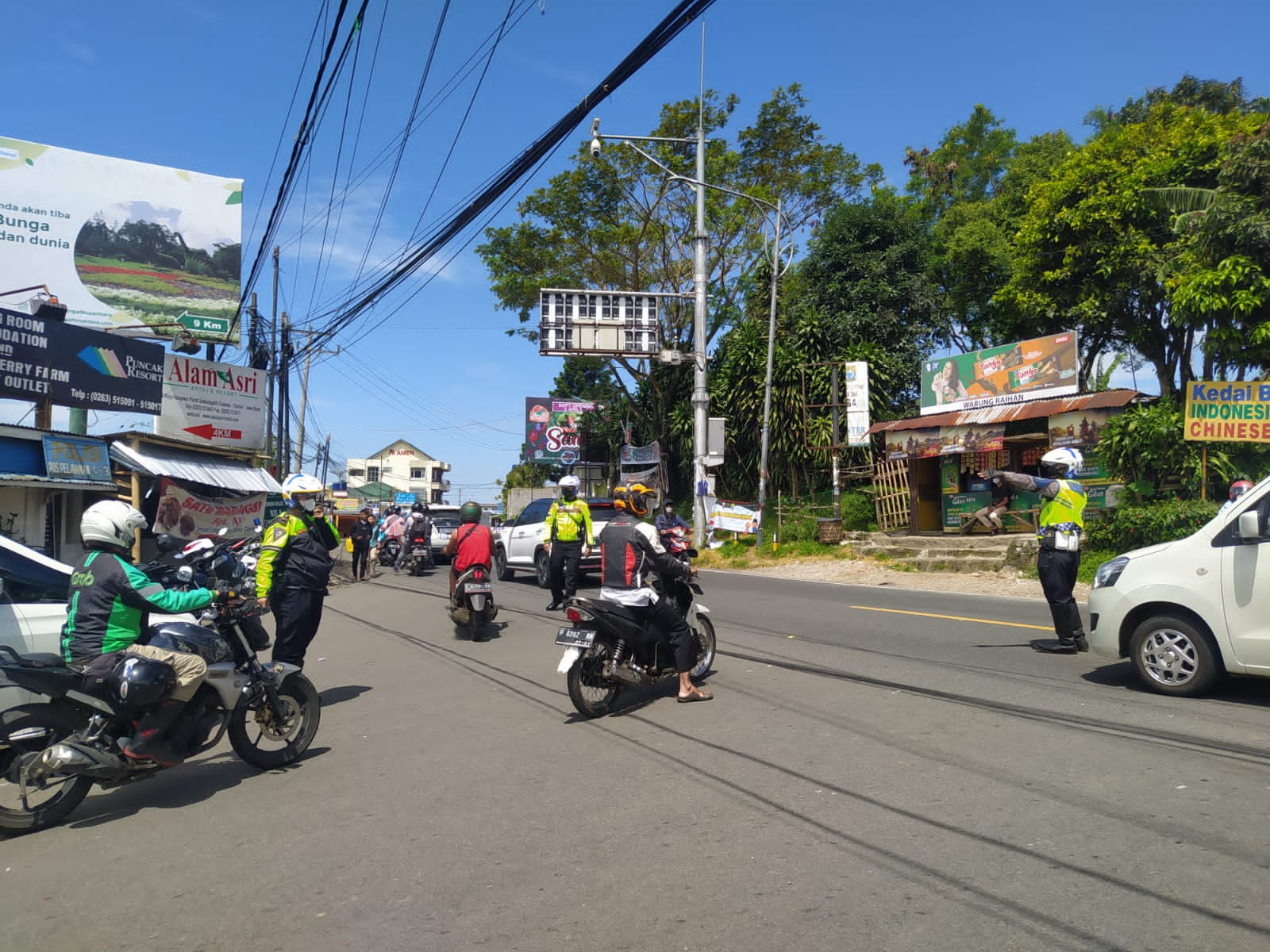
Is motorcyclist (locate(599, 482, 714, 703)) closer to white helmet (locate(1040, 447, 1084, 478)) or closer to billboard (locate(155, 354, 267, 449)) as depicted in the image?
white helmet (locate(1040, 447, 1084, 478))

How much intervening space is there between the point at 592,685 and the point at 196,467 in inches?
660

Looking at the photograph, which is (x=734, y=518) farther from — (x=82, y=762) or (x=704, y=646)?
(x=82, y=762)

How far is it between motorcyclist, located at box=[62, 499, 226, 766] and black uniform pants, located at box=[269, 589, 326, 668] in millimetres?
2167

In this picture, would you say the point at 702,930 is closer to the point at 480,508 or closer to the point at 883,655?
the point at 883,655

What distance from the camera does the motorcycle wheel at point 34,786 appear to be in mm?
4969

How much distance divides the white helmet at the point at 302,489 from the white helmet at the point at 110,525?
219 centimetres

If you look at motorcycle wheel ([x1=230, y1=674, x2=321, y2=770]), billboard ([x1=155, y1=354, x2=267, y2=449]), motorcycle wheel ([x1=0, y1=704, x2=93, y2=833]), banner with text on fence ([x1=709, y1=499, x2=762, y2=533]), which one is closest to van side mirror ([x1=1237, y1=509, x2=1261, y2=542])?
motorcycle wheel ([x1=230, y1=674, x2=321, y2=770])

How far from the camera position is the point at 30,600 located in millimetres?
6531

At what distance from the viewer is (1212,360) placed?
2323 cm

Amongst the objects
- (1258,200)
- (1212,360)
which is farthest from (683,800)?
(1212,360)

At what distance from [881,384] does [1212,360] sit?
923 cm

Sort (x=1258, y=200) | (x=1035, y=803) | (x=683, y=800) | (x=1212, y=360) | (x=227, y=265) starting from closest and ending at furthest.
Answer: (x=1035, y=803) → (x=683, y=800) → (x=1258, y=200) → (x=1212, y=360) → (x=227, y=265)

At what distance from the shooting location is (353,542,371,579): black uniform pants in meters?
23.0

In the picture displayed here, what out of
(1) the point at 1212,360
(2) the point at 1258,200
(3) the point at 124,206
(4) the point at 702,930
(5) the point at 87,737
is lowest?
(4) the point at 702,930
